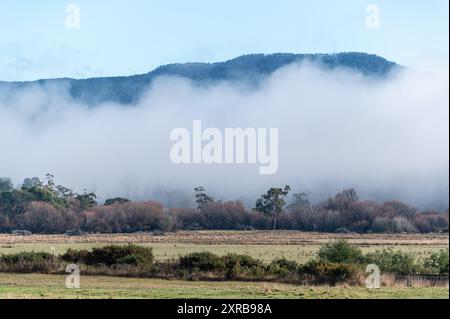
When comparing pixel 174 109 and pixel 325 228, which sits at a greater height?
pixel 174 109

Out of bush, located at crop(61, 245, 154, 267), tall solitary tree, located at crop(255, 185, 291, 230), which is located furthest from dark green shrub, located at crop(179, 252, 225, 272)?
tall solitary tree, located at crop(255, 185, 291, 230)

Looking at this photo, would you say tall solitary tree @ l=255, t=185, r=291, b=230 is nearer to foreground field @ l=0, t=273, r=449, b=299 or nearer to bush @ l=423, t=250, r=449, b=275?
bush @ l=423, t=250, r=449, b=275

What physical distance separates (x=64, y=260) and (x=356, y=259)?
13712mm

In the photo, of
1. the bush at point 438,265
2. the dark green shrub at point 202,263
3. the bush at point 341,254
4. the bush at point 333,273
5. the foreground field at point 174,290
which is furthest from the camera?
the bush at point 341,254

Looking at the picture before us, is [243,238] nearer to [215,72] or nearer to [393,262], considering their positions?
[393,262]

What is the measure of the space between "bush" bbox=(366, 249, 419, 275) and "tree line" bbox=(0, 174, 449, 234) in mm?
40821

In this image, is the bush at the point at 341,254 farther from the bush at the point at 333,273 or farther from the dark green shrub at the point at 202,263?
the dark green shrub at the point at 202,263

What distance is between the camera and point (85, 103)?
165875 mm

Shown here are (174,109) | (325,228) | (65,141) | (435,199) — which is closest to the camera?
(325,228)

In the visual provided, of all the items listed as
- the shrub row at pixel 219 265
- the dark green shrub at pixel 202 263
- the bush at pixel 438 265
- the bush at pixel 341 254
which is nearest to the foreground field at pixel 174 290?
the shrub row at pixel 219 265

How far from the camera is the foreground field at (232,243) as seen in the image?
55281 millimetres

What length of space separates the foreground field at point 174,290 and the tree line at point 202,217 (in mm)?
44950

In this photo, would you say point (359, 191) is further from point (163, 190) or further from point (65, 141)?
point (65, 141)
